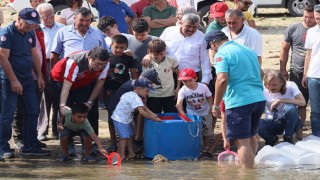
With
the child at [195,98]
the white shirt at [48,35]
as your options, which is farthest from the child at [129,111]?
the white shirt at [48,35]

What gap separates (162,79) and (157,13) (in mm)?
1860

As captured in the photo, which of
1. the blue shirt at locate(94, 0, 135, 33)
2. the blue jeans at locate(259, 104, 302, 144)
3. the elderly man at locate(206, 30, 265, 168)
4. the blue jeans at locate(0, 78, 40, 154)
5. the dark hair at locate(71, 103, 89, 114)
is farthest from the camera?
the blue shirt at locate(94, 0, 135, 33)

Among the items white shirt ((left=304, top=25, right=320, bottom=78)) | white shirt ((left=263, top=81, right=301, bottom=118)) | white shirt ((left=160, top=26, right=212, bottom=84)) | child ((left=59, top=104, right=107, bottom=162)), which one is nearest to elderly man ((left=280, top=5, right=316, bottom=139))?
white shirt ((left=304, top=25, right=320, bottom=78))

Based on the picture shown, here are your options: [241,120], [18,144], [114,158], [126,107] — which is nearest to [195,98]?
[126,107]

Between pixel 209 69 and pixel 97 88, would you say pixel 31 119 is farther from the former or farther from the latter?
pixel 209 69

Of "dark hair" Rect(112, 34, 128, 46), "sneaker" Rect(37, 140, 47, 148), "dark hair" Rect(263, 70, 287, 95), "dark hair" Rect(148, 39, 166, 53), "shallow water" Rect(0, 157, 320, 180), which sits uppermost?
"dark hair" Rect(112, 34, 128, 46)

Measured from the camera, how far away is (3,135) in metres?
11.5

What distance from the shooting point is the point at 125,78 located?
12250 millimetres

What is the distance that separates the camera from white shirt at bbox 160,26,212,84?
12.4 meters

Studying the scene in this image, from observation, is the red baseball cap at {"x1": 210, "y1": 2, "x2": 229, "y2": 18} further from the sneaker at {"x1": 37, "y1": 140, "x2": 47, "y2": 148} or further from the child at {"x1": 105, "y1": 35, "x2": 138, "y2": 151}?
the sneaker at {"x1": 37, "y1": 140, "x2": 47, "y2": 148}

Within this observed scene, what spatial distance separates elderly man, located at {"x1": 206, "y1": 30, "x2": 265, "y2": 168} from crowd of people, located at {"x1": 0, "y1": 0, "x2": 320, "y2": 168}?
0.95ft

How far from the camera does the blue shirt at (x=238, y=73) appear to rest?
10.4m

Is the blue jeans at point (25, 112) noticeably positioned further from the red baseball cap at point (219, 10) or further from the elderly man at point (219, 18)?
the red baseball cap at point (219, 10)

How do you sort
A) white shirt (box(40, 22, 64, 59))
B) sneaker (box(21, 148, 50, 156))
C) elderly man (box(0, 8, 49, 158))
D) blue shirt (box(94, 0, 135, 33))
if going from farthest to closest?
blue shirt (box(94, 0, 135, 33)) < white shirt (box(40, 22, 64, 59)) < sneaker (box(21, 148, 50, 156)) < elderly man (box(0, 8, 49, 158))
